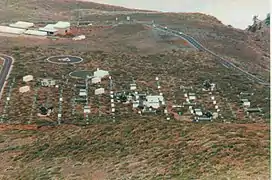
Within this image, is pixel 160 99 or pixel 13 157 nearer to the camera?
pixel 13 157

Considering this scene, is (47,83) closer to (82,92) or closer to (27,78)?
(27,78)

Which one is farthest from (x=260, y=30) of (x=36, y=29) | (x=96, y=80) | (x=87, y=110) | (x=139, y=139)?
(x=139, y=139)

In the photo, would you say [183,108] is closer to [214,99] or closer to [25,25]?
[214,99]

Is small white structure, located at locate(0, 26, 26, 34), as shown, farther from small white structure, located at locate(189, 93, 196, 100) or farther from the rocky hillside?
the rocky hillside

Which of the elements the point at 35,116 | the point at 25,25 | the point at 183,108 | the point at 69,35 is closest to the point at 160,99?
the point at 183,108

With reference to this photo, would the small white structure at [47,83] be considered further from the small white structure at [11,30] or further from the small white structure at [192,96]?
the small white structure at [11,30]

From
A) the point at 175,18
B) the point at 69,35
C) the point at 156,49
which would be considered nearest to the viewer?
the point at 156,49

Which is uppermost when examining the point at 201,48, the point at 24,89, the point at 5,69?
the point at 201,48
